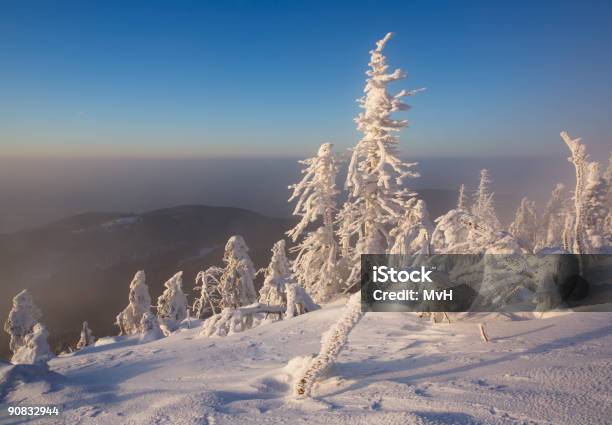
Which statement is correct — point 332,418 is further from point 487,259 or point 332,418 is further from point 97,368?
point 97,368

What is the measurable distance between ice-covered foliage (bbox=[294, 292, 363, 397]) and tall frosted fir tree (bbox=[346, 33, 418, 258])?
10946mm

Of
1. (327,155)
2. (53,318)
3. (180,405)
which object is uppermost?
(327,155)

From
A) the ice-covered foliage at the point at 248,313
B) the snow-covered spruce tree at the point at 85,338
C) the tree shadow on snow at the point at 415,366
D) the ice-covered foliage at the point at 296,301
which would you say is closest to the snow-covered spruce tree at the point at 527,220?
the ice-covered foliage at the point at 296,301

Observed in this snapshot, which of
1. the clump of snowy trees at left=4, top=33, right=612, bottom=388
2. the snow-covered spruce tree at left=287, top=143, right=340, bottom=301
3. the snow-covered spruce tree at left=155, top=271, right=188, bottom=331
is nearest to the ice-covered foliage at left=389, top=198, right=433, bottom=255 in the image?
the clump of snowy trees at left=4, top=33, right=612, bottom=388

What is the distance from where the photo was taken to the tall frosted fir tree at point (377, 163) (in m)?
15.8

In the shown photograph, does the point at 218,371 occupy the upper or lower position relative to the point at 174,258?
upper

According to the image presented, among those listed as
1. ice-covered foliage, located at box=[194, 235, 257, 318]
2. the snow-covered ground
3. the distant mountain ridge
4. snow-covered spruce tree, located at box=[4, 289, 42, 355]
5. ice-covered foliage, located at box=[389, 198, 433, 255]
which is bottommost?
the distant mountain ridge

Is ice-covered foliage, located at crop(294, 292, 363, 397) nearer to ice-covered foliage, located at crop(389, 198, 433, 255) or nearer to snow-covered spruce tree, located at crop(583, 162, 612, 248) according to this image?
ice-covered foliage, located at crop(389, 198, 433, 255)

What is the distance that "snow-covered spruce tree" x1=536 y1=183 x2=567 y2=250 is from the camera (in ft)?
148

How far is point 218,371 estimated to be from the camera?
6637 millimetres

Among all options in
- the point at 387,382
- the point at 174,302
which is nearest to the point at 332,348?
the point at 387,382

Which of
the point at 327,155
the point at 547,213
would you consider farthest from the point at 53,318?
the point at 547,213

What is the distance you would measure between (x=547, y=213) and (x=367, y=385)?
55816mm

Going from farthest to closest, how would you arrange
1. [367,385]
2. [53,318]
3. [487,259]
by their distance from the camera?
[53,318], [487,259], [367,385]
